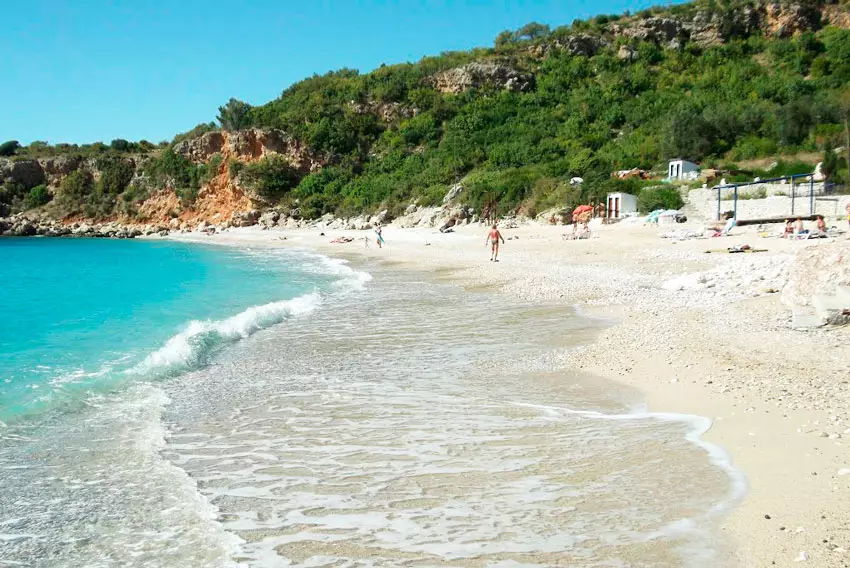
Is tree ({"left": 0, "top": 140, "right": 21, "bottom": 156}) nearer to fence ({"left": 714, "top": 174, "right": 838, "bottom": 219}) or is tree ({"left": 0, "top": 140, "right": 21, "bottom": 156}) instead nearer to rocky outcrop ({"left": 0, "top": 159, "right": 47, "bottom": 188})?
rocky outcrop ({"left": 0, "top": 159, "right": 47, "bottom": 188})

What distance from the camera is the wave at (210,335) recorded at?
29.9 feet

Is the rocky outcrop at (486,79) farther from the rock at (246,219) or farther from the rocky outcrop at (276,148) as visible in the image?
the rock at (246,219)

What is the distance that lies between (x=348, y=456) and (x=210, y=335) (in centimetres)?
682

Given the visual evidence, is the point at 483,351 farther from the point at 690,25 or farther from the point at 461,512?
the point at 690,25

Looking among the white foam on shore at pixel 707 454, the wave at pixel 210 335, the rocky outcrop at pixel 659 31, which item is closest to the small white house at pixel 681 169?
the wave at pixel 210 335

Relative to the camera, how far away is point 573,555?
3611 mm

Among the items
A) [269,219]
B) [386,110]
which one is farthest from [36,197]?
[386,110]

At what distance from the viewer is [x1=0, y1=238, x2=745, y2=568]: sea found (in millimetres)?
3846

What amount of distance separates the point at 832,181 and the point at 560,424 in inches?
1249

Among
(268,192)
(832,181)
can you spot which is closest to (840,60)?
(832,181)

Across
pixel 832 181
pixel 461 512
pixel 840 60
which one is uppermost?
pixel 840 60

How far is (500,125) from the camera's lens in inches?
2355

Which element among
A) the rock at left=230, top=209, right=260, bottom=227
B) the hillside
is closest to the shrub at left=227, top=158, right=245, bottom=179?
the hillside

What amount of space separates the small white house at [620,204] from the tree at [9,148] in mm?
85875
